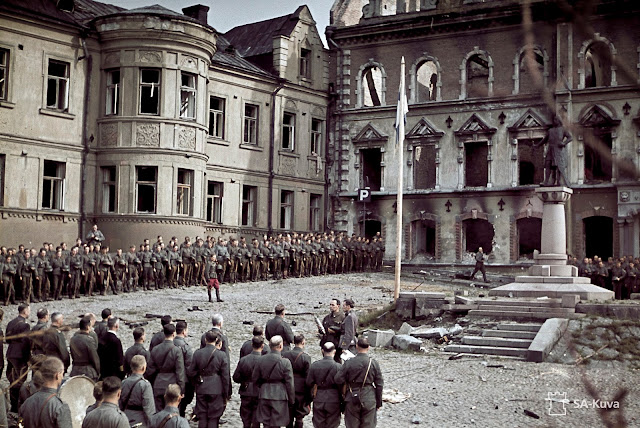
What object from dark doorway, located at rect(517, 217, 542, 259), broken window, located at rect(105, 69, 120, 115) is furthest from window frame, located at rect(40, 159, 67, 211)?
dark doorway, located at rect(517, 217, 542, 259)

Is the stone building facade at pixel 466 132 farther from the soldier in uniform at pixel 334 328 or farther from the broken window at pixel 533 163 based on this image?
the soldier in uniform at pixel 334 328

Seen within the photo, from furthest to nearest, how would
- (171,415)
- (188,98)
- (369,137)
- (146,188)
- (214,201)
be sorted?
(369,137)
(214,201)
(188,98)
(146,188)
(171,415)

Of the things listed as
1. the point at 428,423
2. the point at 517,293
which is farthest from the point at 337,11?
the point at 428,423

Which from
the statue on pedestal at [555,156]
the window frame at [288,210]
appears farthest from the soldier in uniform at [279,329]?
the window frame at [288,210]

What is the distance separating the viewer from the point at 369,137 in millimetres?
39094

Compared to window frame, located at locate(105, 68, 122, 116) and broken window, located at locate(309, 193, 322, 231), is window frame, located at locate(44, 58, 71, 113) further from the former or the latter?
broken window, located at locate(309, 193, 322, 231)

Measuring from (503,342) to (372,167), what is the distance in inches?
965

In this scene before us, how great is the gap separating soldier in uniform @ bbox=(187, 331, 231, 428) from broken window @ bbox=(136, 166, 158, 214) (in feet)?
67.0

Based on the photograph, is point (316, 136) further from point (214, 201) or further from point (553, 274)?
point (553, 274)

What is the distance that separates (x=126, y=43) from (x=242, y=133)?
7.60 m

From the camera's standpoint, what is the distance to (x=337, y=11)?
4131cm

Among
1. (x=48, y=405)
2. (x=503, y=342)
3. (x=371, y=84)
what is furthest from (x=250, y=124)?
(x=48, y=405)

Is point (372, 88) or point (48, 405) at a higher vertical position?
point (372, 88)

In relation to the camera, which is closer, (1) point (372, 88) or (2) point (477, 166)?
(1) point (372, 88)
